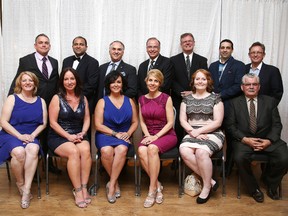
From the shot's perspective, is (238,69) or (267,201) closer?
(267,201)

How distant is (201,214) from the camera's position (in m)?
2.96

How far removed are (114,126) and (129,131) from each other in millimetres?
175

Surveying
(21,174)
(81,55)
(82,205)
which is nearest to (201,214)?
(82,205)

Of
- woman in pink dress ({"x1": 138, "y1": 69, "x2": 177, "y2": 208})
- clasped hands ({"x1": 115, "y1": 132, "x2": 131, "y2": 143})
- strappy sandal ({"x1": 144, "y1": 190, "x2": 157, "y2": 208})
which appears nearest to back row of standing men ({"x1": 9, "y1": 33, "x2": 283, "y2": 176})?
woman in pink dress ({"x1": 138, "y1": 69, "x2": 177, "y2": 208})

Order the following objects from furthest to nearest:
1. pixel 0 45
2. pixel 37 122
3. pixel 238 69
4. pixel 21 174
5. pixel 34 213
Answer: pixel 0 45 < pixel 238 69 < pixel 37 122 < pixel 21 174 < pixel 34 213

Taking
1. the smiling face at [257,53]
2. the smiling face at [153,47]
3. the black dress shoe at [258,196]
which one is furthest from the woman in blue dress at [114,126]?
the smiling face at [257,53]

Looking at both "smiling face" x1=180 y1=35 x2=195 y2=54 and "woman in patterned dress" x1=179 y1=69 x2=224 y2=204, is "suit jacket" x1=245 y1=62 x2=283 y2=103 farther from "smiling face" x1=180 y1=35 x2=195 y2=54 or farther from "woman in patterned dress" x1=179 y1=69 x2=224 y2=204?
"smiling face" x1=180 y1=35 x2=195 y2=54

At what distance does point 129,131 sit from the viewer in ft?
11.5

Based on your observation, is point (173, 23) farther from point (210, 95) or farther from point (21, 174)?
point (21, 174)

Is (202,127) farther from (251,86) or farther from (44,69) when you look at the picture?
(44,69)

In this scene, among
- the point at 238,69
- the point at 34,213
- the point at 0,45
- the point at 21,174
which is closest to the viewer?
the point at 34,213

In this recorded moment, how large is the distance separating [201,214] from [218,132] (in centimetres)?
96

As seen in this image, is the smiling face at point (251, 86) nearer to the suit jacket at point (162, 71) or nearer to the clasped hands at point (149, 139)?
the suit jacket at point (162, 71)

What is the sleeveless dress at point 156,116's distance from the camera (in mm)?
3457
